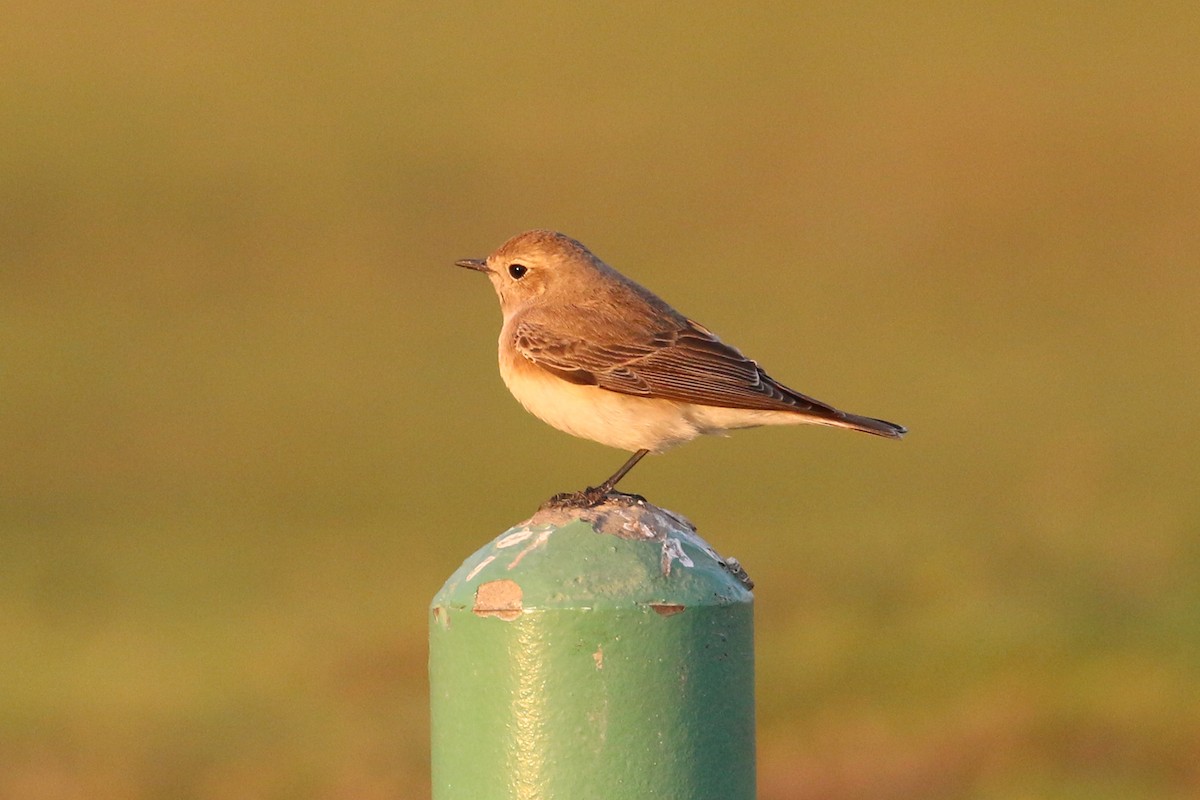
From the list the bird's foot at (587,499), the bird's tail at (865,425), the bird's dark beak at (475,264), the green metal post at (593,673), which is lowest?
the green metal post at (593,673)

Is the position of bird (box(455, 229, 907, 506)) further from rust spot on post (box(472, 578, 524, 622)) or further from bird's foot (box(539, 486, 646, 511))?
rust spot on post (box(472, 578, 524, 622))

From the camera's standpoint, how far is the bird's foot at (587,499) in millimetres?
5602

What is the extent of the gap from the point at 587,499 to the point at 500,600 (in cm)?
126

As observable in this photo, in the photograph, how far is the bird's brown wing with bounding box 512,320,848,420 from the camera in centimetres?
802

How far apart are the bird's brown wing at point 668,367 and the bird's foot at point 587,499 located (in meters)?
1.04

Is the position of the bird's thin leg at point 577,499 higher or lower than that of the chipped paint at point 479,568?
higher

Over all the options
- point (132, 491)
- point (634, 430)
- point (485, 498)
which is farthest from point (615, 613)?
point (132, 491)

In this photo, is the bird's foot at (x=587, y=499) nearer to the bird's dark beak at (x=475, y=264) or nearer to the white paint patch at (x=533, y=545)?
the white paint patch at (x=533, y=545)

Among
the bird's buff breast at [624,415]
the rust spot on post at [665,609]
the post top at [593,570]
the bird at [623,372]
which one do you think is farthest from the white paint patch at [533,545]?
the bird's buff breast at [624,415]

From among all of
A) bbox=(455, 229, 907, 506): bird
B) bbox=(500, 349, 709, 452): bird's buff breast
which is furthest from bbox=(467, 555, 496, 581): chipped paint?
bbox=(500, 349, 709, 452): bird's buff breast

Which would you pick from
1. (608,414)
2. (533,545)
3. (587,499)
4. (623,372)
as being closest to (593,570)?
(533,545)

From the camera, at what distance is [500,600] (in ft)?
16.4

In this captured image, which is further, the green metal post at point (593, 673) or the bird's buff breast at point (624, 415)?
the bird's buff breast at point (624, 415)

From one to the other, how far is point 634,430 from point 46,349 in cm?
1944
